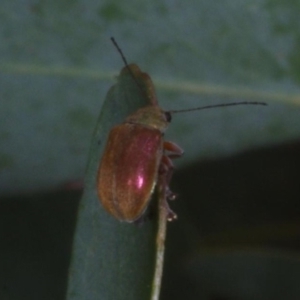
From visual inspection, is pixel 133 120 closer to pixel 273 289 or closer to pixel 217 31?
pixel 217 31

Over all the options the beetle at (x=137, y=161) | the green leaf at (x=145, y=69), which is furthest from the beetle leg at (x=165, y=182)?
the green leaf at (x=145, y=69)

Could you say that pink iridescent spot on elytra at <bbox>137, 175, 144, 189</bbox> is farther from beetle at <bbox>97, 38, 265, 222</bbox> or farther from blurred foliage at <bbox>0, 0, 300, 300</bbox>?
blurred foliage at <bbox>0, 0, 300, 300</bbox>

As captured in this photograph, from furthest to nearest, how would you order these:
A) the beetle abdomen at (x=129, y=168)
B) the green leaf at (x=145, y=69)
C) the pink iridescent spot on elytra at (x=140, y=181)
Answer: the green leaf at (x=145, y=69)
the pink iridescent spot on elytra at (x=140, y=181)
the beetle abdomen at (x=129, y=168)

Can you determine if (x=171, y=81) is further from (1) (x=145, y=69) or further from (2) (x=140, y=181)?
(2) (x=140, y=181)

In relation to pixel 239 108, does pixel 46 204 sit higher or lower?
lower

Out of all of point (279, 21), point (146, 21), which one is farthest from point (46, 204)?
point (279, 21)

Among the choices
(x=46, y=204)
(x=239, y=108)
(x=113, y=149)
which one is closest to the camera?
(x=113, y=149)

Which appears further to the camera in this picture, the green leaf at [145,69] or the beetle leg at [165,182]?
the green leaf at [145,69]

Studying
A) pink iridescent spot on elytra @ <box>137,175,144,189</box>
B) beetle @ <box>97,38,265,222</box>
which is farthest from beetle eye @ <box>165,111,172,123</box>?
pink iridescent spot on elytra @ <box>137,175,144,189</box>

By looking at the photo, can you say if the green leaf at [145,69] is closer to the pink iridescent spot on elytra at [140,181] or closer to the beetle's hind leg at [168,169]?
the beetle's hind leg at [168,169]
